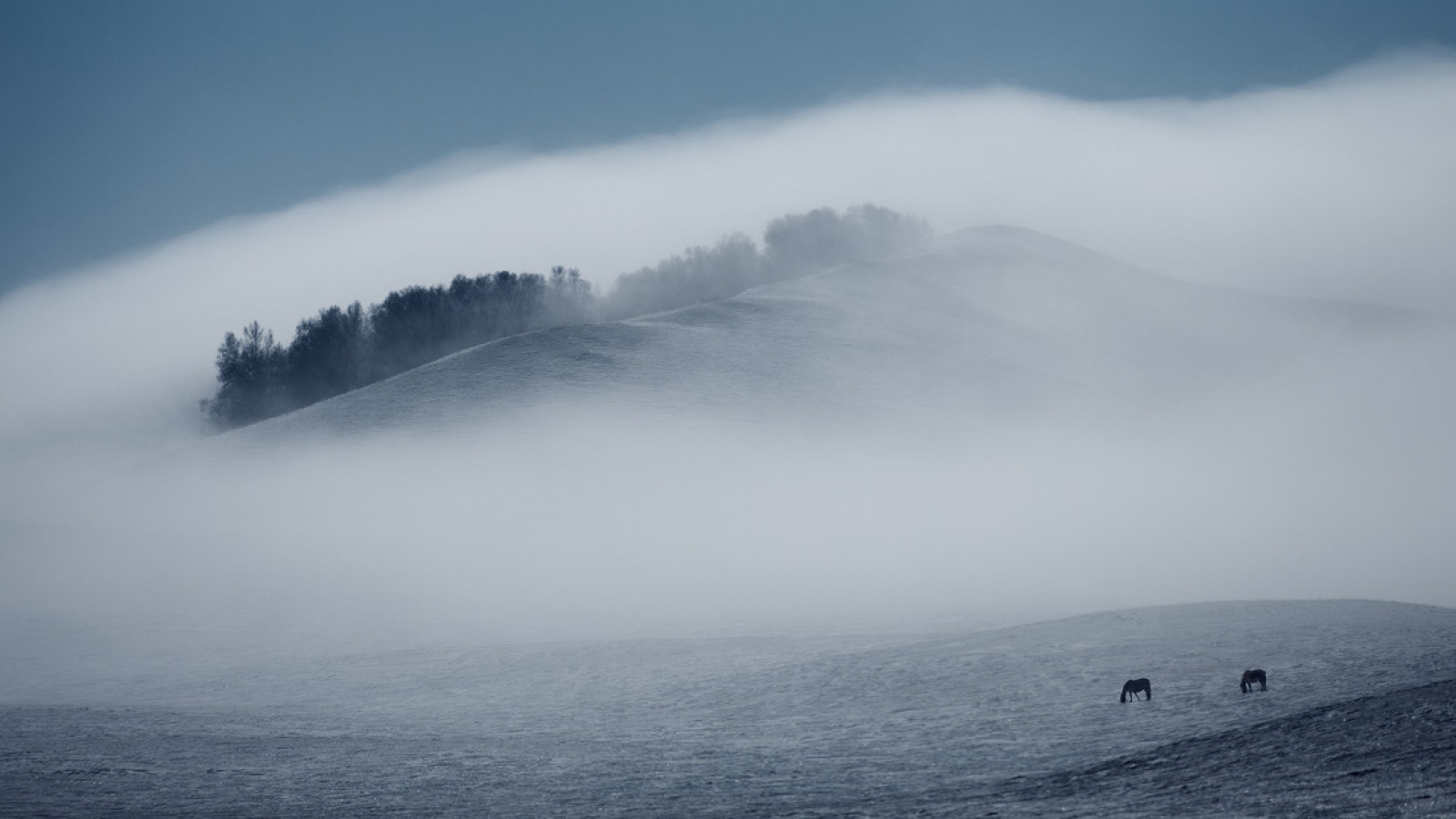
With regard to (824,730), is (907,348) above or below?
above

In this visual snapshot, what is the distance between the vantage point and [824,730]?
1984 cm

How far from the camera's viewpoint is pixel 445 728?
22.2m

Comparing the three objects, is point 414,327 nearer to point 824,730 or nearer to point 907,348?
point 907,348

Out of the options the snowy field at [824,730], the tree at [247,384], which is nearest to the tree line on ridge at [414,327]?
the tree at [247,384]

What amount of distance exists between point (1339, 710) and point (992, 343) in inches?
3177

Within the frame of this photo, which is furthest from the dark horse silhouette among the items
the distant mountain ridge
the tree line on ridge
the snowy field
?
the tree line on ridge

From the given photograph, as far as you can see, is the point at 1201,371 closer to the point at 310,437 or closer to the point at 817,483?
the point at 817,483

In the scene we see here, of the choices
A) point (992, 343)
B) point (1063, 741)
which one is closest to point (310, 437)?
point (992, 343)

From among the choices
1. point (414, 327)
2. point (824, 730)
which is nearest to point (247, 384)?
point (414, 327)

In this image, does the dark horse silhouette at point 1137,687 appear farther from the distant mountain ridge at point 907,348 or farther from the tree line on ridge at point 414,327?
the tree line on ridge at point 414,327

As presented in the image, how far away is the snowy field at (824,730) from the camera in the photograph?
531 inches

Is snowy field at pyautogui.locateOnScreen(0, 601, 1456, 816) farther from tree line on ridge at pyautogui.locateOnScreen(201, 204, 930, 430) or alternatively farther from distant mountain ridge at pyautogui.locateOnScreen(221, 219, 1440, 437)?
tree line on ridge at pyautogui.locateOnScreen(201, 204, 930, 430)

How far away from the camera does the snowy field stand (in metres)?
13.5

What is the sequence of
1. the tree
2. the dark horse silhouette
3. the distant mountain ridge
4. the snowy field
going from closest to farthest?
the snowy field → the dark horse silhouette → the distant mountain ridge → the tree
